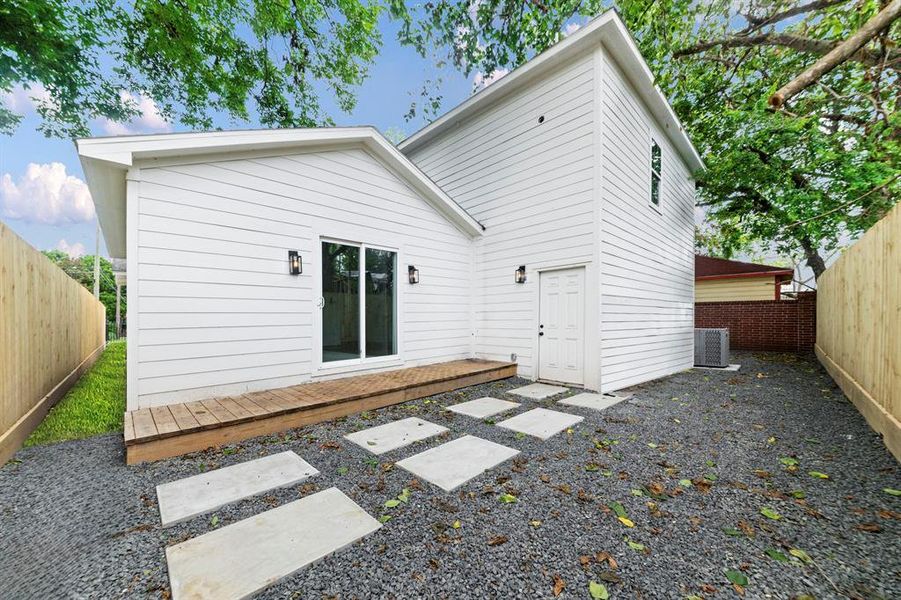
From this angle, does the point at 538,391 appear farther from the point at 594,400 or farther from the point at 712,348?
the point at 712,348

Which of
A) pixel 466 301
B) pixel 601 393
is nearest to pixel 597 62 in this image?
pixel 466 301

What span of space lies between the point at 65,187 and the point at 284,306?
31837 mm

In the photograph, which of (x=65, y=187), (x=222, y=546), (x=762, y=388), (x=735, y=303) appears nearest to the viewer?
(x=222, y=546)

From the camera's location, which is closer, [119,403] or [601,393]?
[119,403]

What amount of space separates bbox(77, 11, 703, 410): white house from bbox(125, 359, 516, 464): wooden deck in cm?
31

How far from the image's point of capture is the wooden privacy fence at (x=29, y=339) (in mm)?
2918

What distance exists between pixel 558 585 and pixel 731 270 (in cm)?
1564

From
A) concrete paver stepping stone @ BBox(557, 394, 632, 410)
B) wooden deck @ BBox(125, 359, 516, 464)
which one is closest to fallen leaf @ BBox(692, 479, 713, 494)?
concrete paver stepping stone @ BBox(557, 394, 632, 410)

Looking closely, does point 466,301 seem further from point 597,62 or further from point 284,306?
point 597,62

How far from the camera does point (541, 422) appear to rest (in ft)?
13.0

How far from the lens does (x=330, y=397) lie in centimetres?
407

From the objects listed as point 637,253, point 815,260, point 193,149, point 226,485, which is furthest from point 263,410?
point 815,260

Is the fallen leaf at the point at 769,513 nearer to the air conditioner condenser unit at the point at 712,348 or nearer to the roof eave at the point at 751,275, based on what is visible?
the air conditioner condenser unit at the point at 712,348

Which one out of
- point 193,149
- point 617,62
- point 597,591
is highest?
point 617,62
